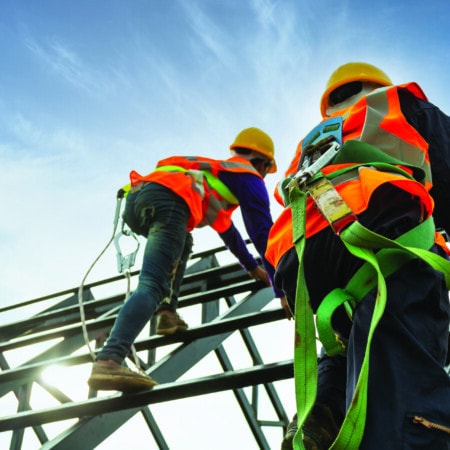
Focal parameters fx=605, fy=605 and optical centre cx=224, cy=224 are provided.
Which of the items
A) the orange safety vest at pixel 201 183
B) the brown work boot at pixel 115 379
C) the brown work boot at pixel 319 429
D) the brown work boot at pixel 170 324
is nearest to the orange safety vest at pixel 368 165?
the brown work boot at pixel 319 429

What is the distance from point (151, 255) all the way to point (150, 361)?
1.24 meters

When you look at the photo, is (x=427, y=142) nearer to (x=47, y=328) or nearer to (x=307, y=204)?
(x=307, y=204)

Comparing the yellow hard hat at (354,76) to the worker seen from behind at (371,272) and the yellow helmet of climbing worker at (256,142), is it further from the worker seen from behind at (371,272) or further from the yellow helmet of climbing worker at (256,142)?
the yellow helmet of climbing worker at (256,142)

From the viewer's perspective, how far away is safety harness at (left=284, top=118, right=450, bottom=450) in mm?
1207

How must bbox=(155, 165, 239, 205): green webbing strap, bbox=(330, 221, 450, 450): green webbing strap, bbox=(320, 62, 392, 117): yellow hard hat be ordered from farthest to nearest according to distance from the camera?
bbox=(155, 165, 239, 205): green webbing strap < bbox=(320, 62, 392, 117): yellow hard hat < bbox=(330, 221, 450, 450): green webbing strap

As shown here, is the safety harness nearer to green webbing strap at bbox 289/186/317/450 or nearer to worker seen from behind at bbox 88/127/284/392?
green webbing strap at bbox 289/186/317/450

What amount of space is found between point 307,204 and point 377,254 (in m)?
0.29

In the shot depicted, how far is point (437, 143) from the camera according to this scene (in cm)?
176

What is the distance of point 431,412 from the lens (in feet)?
3.92

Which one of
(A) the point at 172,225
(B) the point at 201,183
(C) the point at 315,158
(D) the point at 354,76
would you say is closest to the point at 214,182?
(B) the point at 201,183

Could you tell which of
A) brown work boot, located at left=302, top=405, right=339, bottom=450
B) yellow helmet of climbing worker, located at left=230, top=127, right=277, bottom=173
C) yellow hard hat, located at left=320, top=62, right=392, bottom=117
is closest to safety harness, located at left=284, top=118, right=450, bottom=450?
brown work boot, located at left=302, top=405, right=339, bottom=450

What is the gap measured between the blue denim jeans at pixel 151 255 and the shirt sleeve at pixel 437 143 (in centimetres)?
140

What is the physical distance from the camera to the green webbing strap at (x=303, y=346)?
4.27 feet

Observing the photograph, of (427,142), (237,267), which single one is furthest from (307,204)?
(237,267)
